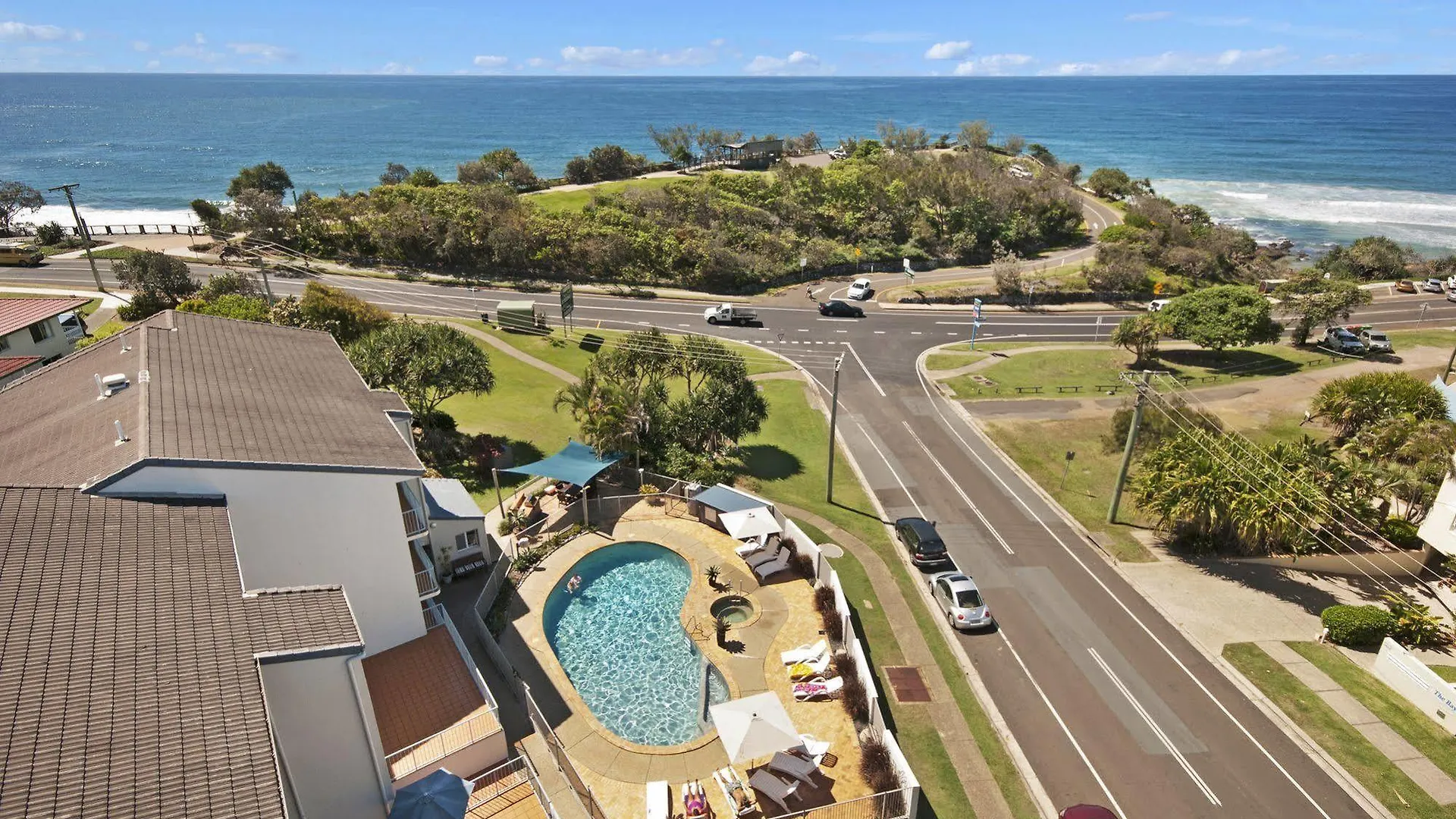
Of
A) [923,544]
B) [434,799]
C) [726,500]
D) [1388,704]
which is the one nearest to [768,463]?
[726,500]

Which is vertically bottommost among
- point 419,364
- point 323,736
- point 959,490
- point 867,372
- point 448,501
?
point 959,490

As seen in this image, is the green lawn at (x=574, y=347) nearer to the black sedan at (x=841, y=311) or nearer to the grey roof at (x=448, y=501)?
the black sedan at (x=841, y=311)

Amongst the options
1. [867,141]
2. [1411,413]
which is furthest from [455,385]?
[867,141]

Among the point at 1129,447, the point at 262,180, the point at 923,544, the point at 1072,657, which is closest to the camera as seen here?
the point at 1072,657

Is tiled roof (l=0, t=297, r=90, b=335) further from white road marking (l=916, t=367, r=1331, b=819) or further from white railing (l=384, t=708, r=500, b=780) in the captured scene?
white road marking (l=916, t=367, r=1331, b=819)

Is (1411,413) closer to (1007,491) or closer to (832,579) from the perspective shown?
(1007,491)

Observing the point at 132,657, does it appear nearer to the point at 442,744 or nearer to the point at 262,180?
the point at 442,744
